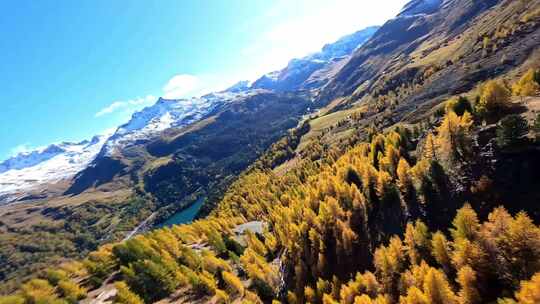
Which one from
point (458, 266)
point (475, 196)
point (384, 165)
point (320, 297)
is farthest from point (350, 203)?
point (458, 266)

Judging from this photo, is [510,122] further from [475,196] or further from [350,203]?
[350,203]

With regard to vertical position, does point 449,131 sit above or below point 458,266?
above

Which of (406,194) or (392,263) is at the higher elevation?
(406,194)

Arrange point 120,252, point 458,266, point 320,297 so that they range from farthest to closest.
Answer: point 120,252, point 320,297, point 458,266

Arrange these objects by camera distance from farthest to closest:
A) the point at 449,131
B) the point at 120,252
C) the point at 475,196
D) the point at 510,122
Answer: the point at 120,252 → the point at 449,131 → the point at 475,196 → the point at 510,122

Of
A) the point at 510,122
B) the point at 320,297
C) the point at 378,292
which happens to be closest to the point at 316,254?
the point at 320,297

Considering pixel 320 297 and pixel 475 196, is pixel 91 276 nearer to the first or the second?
pixel 320 297

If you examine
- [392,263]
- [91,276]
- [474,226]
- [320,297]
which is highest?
[91,276]

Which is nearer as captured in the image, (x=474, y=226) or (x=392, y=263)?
(x=474, y=226)

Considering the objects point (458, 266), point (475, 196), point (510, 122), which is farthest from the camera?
point (475, 196)
